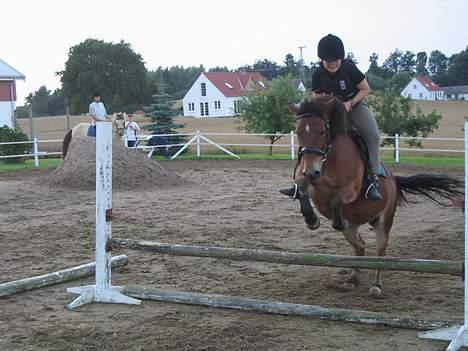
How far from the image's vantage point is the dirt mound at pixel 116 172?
53.7ft

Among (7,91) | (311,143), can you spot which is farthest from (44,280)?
(7,91)

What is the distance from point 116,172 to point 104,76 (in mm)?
45100

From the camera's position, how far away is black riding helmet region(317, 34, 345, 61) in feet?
20.2

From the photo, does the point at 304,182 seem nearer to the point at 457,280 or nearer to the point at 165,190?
the point at 457,280

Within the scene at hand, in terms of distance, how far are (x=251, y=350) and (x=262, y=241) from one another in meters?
4.68

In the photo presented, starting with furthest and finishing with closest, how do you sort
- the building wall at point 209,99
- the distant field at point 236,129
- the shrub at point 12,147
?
the building wall at point 209,99 → the distant field at point 236,129 → the shrub at point 12,147

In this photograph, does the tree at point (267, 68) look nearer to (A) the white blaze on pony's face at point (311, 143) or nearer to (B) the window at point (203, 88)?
(B) the window at point (203, 88)

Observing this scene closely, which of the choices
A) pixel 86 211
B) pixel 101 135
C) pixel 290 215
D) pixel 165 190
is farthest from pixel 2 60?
pixel 101 135

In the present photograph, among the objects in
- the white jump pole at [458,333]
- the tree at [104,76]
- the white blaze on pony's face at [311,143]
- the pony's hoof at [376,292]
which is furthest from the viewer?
the tree at [104,76]

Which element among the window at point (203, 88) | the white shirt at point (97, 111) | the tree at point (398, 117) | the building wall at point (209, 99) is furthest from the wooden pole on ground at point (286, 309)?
the window at point (203, 88)

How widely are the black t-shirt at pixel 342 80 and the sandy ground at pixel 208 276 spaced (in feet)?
6.73

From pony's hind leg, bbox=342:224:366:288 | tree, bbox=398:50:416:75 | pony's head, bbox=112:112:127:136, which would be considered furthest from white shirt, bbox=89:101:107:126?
tree, bbox=398:50:416:75

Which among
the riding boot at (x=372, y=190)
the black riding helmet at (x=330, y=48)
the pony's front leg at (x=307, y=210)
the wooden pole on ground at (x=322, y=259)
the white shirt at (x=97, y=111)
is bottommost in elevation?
the wooden pole on ground at (x=322, y=259)

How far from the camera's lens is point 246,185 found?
54.9 ft
